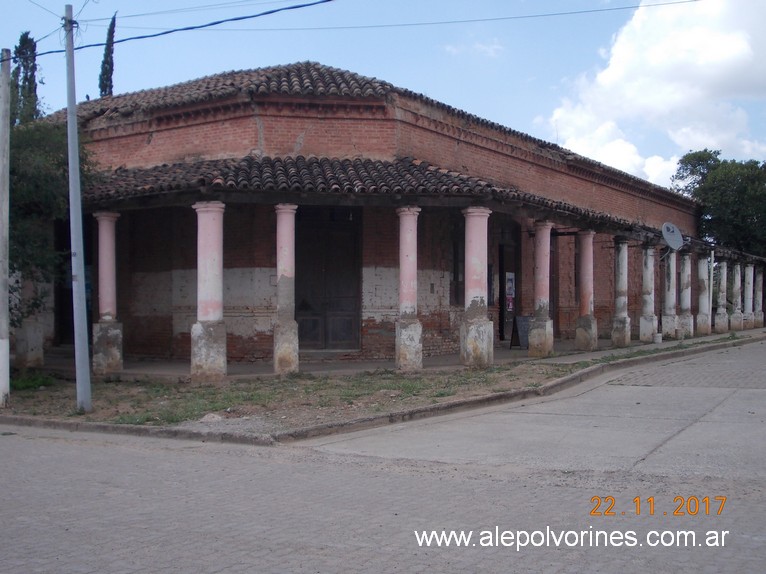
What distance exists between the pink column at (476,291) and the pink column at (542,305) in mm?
2716

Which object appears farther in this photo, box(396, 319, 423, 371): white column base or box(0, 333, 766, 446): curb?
box(396, 319, 423, 371): white column base

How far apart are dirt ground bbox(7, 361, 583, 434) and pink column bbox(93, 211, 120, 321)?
1517 mm

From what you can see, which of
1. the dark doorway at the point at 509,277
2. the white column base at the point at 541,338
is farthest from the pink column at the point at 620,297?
the white column base at the point at 541,338

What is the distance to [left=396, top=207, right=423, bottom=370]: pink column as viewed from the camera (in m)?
15.0

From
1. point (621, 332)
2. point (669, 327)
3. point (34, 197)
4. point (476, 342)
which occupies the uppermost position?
point (34, 197)

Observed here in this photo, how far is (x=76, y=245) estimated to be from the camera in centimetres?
1190

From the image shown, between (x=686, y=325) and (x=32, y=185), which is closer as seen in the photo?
(x=32, y=185)

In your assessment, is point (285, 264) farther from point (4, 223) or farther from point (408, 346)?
point (4, 223)

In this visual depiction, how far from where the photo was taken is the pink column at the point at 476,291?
15336 mm

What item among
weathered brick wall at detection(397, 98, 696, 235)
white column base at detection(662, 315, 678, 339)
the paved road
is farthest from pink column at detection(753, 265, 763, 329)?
the paved road

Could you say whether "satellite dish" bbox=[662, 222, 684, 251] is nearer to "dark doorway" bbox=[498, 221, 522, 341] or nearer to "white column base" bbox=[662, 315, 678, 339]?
"white column base" bbox=[662, 315, 678, 339]

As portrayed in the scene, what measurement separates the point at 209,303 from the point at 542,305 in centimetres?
770

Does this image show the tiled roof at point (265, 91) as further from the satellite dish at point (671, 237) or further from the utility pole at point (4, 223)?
the utility pole at point (4, 223)

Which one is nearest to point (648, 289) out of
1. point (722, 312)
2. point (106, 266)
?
point (722, 312)
